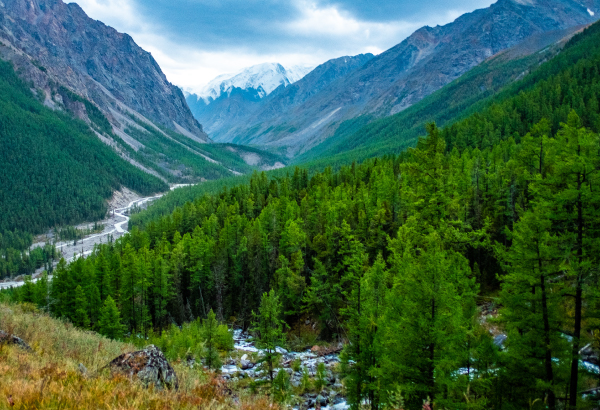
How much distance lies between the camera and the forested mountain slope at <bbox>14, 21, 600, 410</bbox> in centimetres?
1536

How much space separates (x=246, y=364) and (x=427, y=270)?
23.1 meters

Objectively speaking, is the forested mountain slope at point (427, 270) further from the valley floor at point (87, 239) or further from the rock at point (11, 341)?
the valley floor at point (87, 239)

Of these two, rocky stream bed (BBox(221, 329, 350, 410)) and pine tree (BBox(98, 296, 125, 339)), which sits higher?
pine tree (BBox(98, 296, 125, 339))

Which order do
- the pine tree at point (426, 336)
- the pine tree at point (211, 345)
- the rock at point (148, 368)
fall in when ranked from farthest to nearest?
the pine tree at point (211, 345), the pine tree at point (426, 336), the rock at point (148, 368)

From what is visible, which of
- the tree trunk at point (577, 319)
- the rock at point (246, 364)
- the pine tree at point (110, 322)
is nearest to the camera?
the tree trunk at point (577, 319)

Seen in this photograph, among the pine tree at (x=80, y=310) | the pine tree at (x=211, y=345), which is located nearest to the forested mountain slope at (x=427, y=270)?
the pine tree at (x=80, y=310)

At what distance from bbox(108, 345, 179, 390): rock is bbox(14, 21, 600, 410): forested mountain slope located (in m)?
6.24

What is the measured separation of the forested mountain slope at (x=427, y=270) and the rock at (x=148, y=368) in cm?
624

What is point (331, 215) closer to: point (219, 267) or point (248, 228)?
point (248, 228)

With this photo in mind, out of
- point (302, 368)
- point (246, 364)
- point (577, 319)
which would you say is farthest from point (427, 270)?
point (246, 364)

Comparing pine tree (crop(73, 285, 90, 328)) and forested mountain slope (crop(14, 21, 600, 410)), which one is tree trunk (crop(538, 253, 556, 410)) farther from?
pine tree (crop(73, 285, 90, 328))

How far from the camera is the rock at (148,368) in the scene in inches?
407

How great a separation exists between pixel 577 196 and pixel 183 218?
73.0m

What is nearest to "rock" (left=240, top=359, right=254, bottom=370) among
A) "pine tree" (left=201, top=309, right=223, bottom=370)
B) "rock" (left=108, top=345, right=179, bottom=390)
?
"pine tree" (left=201, top=309, right=223, bottom=370)
